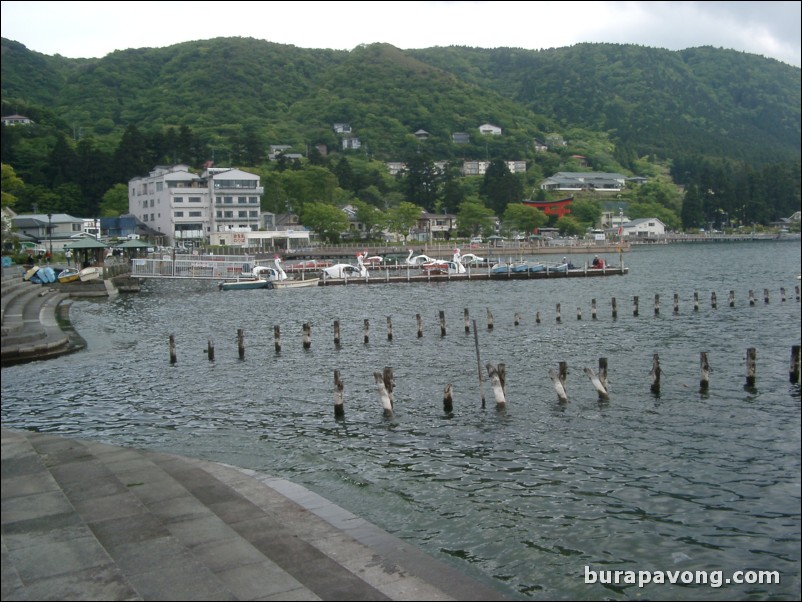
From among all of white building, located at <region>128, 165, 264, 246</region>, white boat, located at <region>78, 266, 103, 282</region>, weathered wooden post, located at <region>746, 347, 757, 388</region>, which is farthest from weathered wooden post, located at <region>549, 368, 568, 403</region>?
white building, located at <region>128, 165, 264, 246</region>

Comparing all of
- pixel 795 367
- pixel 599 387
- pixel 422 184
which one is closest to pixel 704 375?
pixel 795 367

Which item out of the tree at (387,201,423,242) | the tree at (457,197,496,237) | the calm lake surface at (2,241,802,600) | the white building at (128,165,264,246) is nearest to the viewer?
the calm lake surface at (2,241,802,600)

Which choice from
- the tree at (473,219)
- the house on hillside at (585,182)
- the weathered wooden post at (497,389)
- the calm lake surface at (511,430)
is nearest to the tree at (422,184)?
the tree at (473,219)

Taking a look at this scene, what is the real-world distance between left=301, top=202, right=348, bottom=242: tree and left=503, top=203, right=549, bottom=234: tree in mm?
35518

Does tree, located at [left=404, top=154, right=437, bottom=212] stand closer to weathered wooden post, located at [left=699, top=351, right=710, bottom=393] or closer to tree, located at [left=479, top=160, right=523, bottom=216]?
tree, located at [left=479, top=160, right=523, bottom=216]

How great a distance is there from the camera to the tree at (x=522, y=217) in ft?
455

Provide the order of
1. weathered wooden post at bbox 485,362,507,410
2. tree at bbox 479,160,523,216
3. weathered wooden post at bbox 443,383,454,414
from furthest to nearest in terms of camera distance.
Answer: tree at bbox 479,160,523,216
weathered wooden post at bbox 485,362,507,410
weathered wooden post at bbox 443,383,454,414

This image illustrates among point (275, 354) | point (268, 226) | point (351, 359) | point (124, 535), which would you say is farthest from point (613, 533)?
point (268, 226)

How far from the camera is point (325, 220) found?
386ft

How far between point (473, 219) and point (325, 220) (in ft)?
101

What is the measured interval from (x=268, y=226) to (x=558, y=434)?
357 ft

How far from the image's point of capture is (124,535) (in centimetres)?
1066

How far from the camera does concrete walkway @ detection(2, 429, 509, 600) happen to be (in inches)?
360

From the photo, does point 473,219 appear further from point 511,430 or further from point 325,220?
point 511,430
